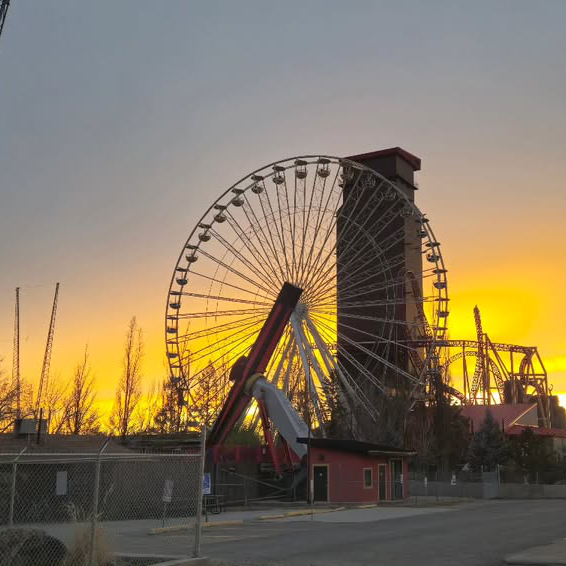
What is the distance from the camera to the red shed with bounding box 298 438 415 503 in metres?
39.3

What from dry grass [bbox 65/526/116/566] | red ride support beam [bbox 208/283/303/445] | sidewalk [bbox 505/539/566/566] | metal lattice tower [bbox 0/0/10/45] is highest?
metal lattice tower [bbox 0/0/10/45]

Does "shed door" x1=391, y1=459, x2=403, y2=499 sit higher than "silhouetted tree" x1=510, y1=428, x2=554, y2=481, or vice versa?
"silhouetted tree" x1=510, y1=428, x2=554, y2=481

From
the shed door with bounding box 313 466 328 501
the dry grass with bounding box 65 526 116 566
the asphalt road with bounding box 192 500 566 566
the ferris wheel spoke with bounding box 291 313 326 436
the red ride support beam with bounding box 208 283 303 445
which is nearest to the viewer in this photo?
the dry grass with bounding box 65 526 116 566

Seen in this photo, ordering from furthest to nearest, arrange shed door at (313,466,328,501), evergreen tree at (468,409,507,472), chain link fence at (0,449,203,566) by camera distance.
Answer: evergreen tree at (468,409,507,472)
shed door at (313,466,328,501)
chain link fence at (0,449,203,566)

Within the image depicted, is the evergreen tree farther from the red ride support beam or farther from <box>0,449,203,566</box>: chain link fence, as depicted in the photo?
<box>0,449,203,566</box>: chain link fence

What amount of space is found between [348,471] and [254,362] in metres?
7.43

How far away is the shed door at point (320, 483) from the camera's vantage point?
3928 cm

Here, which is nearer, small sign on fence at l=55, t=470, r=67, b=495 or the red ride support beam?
small sign on fence at l=55, t=470, r=67, b=495

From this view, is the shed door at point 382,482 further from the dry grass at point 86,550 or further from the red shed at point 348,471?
the dry grass at point 86,550

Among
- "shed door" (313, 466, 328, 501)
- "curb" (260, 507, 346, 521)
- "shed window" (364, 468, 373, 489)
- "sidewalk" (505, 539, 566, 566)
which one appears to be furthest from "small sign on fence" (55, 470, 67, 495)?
"shed window" (364, 468, 373, 489)

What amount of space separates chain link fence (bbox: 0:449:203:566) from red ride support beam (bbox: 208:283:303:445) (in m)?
3.78

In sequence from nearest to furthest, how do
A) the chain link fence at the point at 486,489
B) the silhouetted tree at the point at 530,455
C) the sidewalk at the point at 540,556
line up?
the sidewalk at the point at 540,556 → the chain link fence at the point at 486,489 → the silhouetted tree at the point at 530,455

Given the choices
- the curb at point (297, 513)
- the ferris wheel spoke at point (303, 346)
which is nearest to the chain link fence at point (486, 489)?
the ferris wheel spoke at point (303, 346)

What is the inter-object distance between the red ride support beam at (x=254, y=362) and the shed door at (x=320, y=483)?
194 inches
